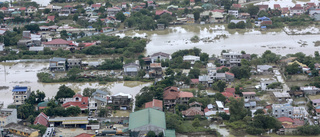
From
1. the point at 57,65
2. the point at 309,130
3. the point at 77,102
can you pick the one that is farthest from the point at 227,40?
the point at 309,130

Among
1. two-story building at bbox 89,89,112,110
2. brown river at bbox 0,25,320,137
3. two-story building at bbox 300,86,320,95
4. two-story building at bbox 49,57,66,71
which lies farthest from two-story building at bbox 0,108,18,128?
two-story building at bbox 300,86,320,95

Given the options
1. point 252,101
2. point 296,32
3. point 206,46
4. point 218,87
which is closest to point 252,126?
point 252,101

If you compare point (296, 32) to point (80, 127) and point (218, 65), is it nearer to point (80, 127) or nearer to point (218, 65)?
point (218, 65)

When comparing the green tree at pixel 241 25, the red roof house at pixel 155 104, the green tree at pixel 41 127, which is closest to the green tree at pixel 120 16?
the green tree at pixel 241 25

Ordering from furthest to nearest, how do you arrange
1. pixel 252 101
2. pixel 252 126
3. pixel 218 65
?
pixel 218 65, pixel 252 101, pixel 252 126

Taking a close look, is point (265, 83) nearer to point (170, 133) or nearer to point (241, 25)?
point (170, 133)

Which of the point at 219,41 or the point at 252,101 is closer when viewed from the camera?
the point at 252,101
